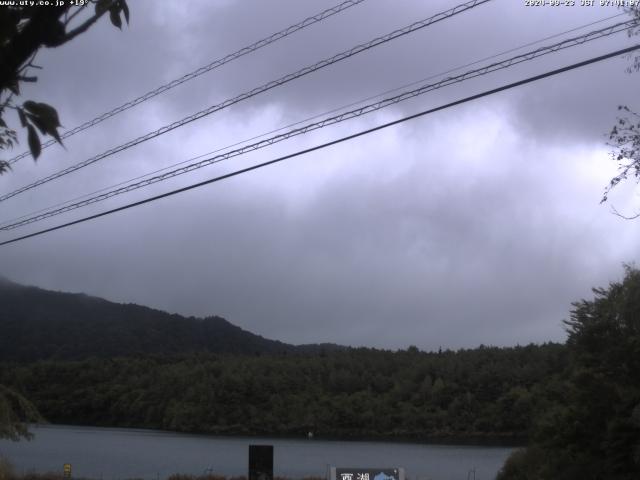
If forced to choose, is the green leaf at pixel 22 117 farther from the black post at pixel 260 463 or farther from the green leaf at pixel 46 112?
the black post at pixel 260 463

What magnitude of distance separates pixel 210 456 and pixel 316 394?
24972 mm

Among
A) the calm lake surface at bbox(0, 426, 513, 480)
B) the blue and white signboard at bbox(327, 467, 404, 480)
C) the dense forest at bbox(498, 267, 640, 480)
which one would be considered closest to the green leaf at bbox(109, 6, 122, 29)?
the blue and white signboard at bbox(327, 467, 404, 480)

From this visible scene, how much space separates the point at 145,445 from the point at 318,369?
27.1 meters

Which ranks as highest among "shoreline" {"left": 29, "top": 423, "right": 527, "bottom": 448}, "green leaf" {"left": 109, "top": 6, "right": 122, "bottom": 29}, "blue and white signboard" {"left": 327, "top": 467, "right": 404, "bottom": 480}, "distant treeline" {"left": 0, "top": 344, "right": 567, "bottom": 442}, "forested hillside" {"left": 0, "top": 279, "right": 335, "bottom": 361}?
"forested hillside" {"left": 0, "top": 279, "right": 335, "bottom": 361}

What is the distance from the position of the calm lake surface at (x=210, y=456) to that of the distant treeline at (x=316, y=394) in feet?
13.2

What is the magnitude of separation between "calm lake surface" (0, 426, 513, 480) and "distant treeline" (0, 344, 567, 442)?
402 cm

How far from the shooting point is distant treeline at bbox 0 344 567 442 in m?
65.9

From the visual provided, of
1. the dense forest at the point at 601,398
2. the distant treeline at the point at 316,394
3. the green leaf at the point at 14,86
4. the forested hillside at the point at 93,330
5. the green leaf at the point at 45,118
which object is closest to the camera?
the green leaf at the point at 14,86

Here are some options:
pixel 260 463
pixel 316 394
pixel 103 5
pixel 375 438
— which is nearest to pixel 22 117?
pixel 103 5

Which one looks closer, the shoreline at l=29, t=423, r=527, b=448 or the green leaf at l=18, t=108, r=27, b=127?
the green leaf at l=18, t=108, r=27, b=127

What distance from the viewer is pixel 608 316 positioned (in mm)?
22828

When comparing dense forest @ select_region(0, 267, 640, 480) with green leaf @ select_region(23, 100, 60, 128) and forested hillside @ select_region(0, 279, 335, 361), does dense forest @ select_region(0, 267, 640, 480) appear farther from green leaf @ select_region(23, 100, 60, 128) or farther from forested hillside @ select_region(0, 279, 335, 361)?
green leaf @ select_region(23, 100, 60, 128)

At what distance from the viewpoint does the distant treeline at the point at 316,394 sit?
65.9 m

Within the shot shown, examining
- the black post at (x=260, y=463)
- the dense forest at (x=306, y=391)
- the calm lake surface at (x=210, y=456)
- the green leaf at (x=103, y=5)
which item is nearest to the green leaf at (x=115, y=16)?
the green leaf at (x=103, y=5)
